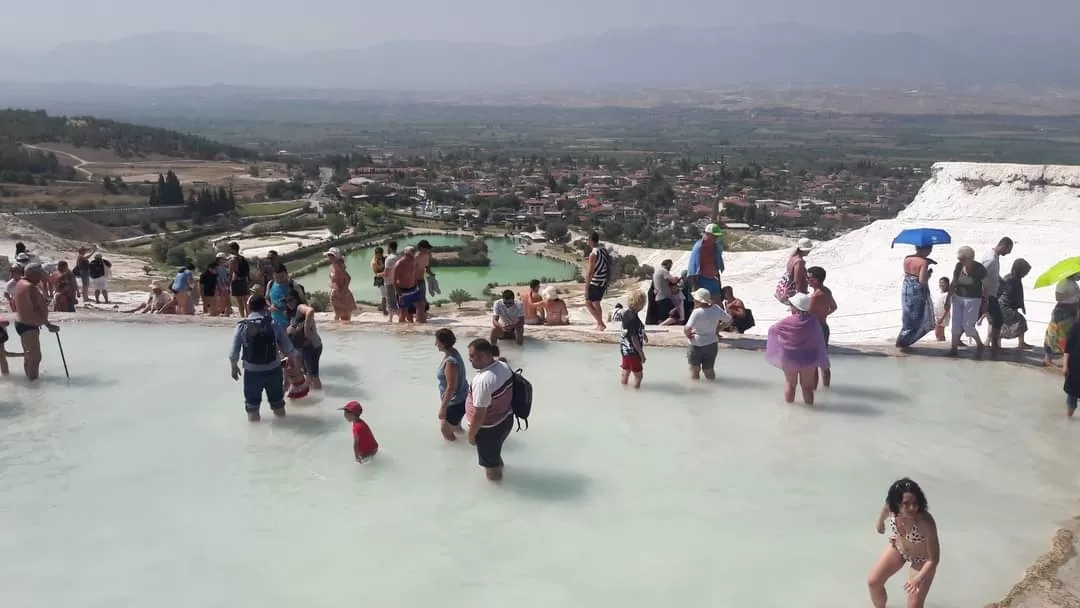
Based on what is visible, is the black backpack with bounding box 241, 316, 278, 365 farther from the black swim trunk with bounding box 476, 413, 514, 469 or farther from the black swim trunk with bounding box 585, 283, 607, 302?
the black swim trunk with bounding box 585, 283, 607, 302

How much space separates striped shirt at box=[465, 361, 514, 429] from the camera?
18.5 ft

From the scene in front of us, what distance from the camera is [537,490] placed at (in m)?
6.01

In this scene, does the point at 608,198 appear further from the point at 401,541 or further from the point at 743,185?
the point at 401,541

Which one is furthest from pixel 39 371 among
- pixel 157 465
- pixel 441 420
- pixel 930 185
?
pixel 930 185

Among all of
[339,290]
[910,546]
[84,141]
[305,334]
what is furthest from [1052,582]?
[84,141]

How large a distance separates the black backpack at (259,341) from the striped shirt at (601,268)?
4284 mm

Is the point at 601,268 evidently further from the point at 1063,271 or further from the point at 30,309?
the point at 30,309

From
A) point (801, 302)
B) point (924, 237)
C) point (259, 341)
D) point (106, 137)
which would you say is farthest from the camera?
point (106, 137)

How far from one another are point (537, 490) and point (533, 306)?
5253 millimetres

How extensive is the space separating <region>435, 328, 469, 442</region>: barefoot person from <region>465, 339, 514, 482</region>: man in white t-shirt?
44 centimetres

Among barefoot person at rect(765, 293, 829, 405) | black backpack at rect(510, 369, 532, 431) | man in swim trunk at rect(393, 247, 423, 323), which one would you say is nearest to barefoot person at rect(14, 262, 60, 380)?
man in swim trunk at rect(393, 247, 423, 323)

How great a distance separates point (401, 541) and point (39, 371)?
17.4ft

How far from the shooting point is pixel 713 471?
20.6 feet

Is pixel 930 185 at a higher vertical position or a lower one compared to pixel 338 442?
higher
